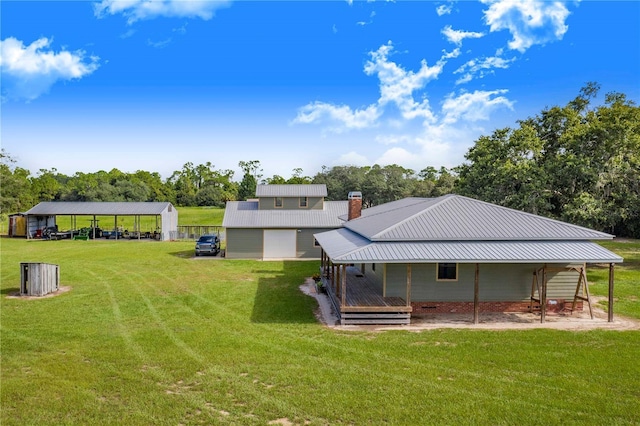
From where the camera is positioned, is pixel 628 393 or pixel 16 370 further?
pixel 16 370

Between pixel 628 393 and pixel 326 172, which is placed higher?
pixel 326 172

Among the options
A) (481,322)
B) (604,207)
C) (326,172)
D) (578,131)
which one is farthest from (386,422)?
(326,172)

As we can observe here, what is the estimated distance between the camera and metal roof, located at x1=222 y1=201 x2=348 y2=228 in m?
29.7

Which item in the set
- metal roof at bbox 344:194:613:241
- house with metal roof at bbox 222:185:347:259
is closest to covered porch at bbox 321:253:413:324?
metal roof at bbox 344:194:613:241

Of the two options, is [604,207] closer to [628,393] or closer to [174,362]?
[628,393]

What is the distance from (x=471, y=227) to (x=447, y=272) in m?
1.97

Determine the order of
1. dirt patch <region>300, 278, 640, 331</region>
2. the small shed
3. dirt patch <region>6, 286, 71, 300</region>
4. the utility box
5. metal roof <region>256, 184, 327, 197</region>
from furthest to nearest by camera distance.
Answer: the small shed < metal roof <region>256, 184, 327, 197</region> < the utility box < dirt patch <region>6, 286, 71, 300</region> < dirt patch <region>300, 278, 640, 331</region>

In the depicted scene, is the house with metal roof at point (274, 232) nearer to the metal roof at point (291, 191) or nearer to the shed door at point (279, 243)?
the shed door at point (279, 243)

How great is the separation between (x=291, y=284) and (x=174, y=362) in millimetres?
10279

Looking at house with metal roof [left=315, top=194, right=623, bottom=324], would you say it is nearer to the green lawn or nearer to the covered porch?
the covered porch

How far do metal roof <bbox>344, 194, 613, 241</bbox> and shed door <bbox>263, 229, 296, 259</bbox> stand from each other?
12772mm

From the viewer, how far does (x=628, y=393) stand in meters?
8.55

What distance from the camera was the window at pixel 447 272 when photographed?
15.2 metres

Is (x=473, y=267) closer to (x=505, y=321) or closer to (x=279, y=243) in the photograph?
(x=505, y=321)
